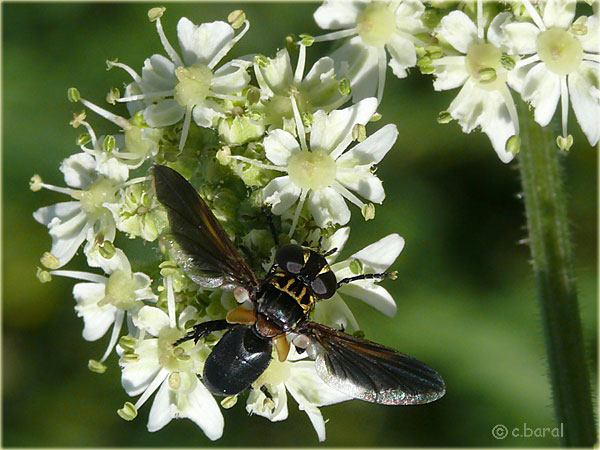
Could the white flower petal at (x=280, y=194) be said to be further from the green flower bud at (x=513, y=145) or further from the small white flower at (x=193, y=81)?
the green flower bud at (x=513, y=145)

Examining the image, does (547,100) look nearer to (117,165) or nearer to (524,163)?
(524,163)

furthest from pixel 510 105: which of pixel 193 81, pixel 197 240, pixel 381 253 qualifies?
pixel 197 240

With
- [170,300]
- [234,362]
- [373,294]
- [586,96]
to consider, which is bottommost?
[234,362]

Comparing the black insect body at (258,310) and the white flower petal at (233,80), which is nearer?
the black insect body at (258,310)

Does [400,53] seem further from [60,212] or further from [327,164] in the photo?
[60,212]

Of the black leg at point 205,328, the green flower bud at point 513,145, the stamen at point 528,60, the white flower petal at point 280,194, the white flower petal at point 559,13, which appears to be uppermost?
the white flower petal at point 559,13

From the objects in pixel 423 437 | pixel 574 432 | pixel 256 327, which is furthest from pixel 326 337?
pixel 423 437

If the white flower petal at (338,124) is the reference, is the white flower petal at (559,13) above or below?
above

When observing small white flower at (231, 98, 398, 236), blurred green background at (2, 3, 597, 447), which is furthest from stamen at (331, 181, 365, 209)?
blurred green background at (2, 3, 597, 447)

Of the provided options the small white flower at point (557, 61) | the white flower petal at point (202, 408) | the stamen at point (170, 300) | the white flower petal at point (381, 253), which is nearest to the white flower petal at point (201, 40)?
the stamen at point (170, 300)

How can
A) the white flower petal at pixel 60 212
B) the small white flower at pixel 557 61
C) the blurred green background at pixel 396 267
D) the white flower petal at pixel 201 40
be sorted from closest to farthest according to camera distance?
the small white flower at pixel 557 61, the white flower petal at pixel 201 40, the white flower petal at pixel 60 212, the blurred green background at pixel 396 267
